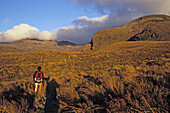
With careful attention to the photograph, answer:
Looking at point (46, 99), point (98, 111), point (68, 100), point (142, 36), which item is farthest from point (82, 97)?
point (142, 36)

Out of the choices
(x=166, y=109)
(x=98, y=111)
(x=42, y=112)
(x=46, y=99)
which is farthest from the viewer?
→ (x=46, y=99)

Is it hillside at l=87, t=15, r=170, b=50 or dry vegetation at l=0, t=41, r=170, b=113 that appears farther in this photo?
hillside at l=87, t=15, r=170, b=50

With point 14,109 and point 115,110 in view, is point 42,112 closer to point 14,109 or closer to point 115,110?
point 14,109

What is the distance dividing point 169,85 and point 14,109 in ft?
17.3

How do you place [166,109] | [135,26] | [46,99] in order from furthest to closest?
[135,26] → [46,99] → [166,109]

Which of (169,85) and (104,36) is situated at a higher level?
(104,36)

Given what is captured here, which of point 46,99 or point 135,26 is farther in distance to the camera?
point 135,26

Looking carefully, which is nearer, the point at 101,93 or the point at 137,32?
the point at 101,93

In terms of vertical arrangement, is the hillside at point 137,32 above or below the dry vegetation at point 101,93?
above

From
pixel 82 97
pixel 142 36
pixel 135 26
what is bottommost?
pixel 82 97

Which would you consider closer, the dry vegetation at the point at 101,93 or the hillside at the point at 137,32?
the dry vegetation at the point at 101,93

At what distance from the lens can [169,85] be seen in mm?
3471

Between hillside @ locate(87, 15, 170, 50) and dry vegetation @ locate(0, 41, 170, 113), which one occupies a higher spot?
hillside @ locate(87, 15, 170, 50)

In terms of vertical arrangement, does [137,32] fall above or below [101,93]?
above
